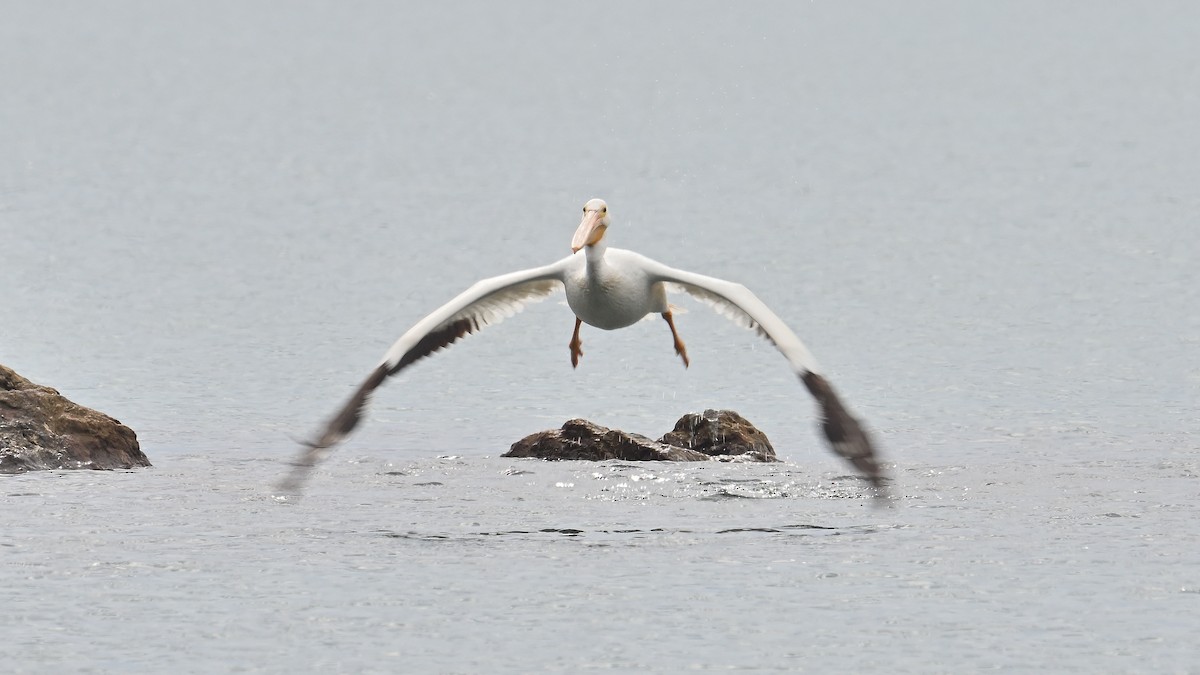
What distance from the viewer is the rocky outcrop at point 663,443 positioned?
709 inches

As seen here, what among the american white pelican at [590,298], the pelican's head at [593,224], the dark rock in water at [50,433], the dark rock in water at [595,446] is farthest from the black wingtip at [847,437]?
the dark rock in water at [50,433]

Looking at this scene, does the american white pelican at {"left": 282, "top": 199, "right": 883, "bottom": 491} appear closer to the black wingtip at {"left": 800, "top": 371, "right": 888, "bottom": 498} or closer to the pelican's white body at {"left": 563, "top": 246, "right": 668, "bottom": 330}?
the pelican's white body at {"left": 563, "top": 246, "right": 668, "bottom": 330}

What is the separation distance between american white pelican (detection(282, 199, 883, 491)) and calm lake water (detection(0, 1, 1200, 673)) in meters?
1.31

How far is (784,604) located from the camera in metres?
12.8

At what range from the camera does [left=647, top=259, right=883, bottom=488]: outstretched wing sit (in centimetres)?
1238

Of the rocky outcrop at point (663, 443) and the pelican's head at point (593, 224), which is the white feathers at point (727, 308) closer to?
the pelican's head at point (593, 224)

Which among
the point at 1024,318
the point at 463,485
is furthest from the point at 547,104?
the point at 463,485

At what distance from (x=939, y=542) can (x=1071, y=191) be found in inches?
1526

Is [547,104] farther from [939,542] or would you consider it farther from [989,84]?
[939,542]

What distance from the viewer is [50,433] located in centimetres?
1688

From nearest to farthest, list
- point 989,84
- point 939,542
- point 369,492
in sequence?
point 939,542, point 369,492, point 989,84

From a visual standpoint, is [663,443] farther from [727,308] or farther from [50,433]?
[50,433]

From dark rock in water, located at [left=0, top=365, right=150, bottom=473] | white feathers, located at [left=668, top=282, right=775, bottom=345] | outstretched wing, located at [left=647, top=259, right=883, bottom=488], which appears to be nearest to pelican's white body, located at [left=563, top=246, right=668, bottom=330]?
outstretched wing, located at [left=647, top=259, right=883, bottom=488]

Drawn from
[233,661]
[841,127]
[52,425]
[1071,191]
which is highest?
[841,127]
